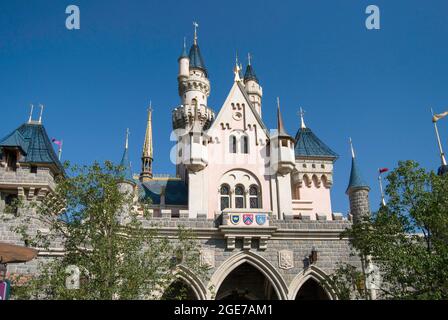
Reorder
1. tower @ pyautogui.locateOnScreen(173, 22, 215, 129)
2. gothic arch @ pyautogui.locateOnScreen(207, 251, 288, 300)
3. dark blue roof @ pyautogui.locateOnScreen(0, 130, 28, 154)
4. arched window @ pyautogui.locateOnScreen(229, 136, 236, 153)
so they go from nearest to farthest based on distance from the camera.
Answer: gothic arch @ pyautogui.locateOnScreen(207, 251, 288, 300)
dark blue roof @ pyautogui.locateOnScreen(0, 130, 28, 154)
arched window @ pyautogui.locateOnScreen(229, 136, 236, 153)
tower @ pyautogui.locateOnScreen(173, 22, 215, 129)

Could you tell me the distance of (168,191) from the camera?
34.9m

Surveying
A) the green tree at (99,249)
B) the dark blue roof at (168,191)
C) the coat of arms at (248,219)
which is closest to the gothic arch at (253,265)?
the coat of arms at (248,219)

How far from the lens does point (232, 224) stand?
21.7 metres

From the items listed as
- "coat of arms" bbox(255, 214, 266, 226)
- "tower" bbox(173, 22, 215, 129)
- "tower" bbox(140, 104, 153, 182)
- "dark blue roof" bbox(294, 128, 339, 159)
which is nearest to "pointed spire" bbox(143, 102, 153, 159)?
"tower" bbox(140, 104, 153, 182)

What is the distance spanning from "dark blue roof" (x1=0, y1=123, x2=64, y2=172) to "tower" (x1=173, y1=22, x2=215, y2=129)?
56.9 feet

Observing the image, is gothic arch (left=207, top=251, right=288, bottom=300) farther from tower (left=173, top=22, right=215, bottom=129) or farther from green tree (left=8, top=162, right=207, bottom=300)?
tower (left=173, top=22, right=215, bottom=129)

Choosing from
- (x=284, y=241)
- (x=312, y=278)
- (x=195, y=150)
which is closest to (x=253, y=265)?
(x=284, y=241)

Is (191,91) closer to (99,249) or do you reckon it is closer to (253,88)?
(253,88)

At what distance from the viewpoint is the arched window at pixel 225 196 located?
A: 28.2 meters

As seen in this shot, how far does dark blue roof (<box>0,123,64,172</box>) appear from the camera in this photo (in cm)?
2486

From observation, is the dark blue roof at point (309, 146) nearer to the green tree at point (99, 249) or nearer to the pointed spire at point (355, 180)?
the pointed spire at point (355, 180)

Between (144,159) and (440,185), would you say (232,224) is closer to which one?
(440,185)

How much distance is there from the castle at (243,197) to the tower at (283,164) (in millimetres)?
67

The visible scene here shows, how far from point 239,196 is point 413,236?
14.0 meters
